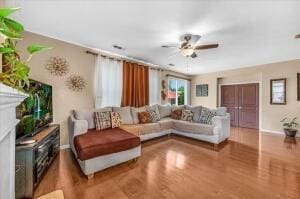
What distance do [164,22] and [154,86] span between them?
10.7 feet

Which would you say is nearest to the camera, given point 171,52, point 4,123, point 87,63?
point 4,123

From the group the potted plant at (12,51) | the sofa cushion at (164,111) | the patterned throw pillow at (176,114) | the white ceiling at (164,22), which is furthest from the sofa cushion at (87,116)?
the potted plant at (12,51)

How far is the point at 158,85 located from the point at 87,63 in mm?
2742

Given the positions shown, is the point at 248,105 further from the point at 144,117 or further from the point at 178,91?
the point at 144,117

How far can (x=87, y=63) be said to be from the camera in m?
4.17

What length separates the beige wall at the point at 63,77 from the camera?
3.39 meters

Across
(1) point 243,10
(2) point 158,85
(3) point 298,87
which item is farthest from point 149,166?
(3) point 298,87

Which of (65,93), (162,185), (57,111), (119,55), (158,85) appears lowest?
(162,185)

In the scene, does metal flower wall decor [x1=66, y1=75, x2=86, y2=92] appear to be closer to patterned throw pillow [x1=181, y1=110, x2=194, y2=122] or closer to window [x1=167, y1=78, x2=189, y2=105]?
patterned throw pillow [x1=181, y1=110, x2=194, y2=122]

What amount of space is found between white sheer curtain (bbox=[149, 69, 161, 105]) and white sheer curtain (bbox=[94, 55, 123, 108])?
1312 mm

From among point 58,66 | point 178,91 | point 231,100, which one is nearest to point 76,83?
point 58,66

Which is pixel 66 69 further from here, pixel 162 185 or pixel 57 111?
pixel 162 185

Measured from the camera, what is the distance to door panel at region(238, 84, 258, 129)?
20.0 ft

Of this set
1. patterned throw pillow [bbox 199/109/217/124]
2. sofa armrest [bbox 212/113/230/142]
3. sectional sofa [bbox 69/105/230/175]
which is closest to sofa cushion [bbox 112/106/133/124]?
sectional sofa [bbox 69/105/230/175]
